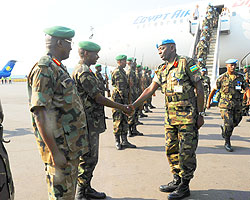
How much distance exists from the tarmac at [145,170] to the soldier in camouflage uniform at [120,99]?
0.87 feet

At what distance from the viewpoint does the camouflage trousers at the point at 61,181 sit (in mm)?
1936

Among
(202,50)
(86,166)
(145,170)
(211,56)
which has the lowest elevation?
(145,170)

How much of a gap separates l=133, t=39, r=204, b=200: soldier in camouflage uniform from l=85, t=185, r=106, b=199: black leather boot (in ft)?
2.47

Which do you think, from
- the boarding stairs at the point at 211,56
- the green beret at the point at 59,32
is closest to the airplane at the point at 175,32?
the boarding stairs at the point at 211,56

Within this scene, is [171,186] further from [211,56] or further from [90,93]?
[211,56]

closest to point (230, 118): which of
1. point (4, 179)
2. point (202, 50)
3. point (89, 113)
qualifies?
point (89, 113)

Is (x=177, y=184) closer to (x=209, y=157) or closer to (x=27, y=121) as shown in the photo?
(x=209, y=157)

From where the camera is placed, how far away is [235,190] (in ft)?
9.95

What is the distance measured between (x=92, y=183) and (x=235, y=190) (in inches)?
73.0

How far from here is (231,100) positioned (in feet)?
15.4

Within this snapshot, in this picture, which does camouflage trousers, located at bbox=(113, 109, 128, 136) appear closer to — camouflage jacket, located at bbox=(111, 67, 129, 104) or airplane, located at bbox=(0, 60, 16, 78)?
camouflage jacket, located at bbox=(111, 67, 129, 104)

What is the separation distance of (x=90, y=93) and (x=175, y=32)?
15823 millimetres

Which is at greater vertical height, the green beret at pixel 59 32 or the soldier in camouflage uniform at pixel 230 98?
the green beret at pixel 59 32

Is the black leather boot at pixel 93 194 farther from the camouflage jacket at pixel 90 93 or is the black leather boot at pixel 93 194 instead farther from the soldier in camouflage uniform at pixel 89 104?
the camouflage jacket at pixel 90 93
